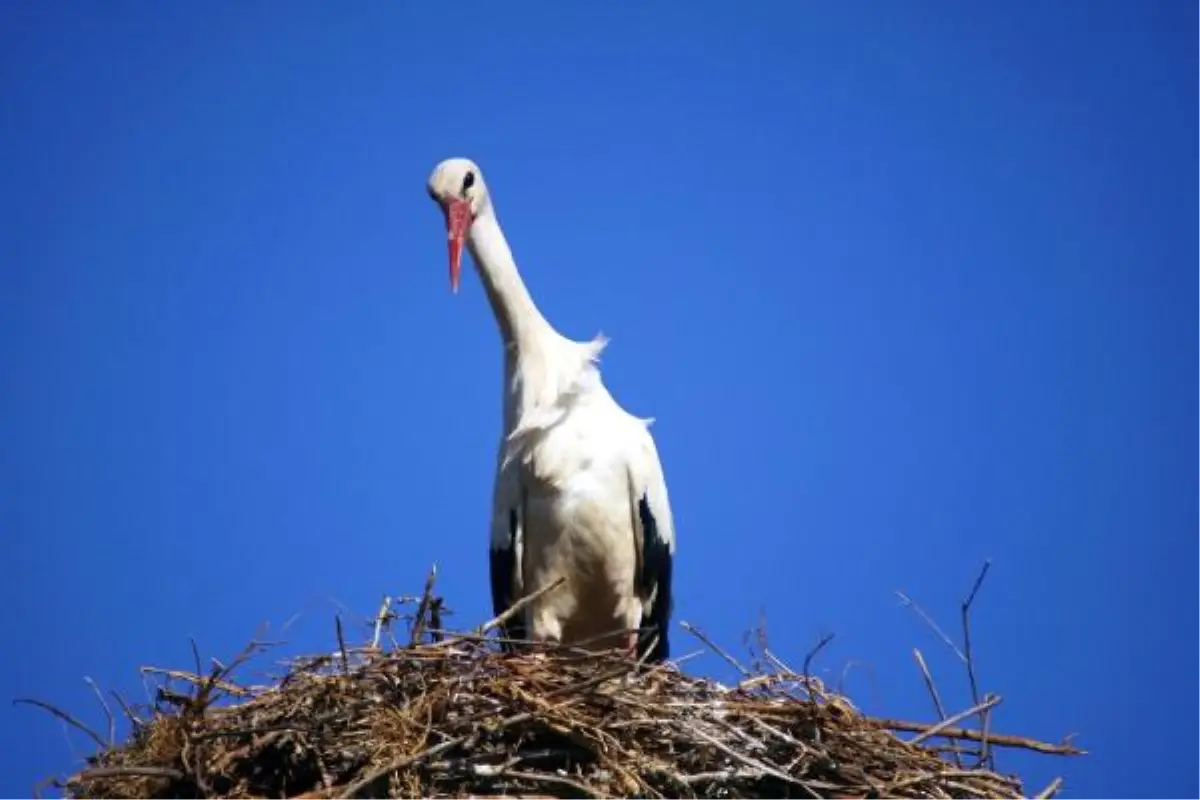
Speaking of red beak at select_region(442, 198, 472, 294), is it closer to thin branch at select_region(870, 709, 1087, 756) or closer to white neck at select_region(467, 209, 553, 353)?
white neck at select_region(467, 209, 553, 353)

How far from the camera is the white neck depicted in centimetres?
686

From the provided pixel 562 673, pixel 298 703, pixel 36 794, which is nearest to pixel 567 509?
pixel 562 673

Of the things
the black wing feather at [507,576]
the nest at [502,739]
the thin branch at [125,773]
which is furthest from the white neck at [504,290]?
the thin branch at [125,773]

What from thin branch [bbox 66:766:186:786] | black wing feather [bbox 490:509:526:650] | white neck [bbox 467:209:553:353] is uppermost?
white neck [bbox 467:209:553:353]

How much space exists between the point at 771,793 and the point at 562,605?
174 centimetres

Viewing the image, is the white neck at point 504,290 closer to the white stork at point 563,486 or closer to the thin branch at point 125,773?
the white stork at point 563,486

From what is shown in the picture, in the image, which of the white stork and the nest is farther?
the white stork

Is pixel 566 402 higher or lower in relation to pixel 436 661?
higher

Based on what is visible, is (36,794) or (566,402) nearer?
(36,794)

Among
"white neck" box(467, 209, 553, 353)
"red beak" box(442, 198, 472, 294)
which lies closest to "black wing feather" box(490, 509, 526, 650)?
"white neck" box(467, 209, 553, 353)

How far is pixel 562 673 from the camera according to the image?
5301mm

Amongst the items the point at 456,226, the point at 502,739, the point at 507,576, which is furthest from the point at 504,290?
the point at 502,739

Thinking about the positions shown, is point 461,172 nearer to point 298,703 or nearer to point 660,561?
point 660,561

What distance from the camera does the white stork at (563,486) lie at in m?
6.56
